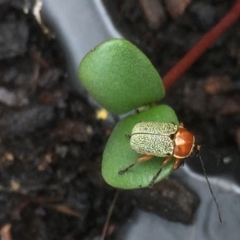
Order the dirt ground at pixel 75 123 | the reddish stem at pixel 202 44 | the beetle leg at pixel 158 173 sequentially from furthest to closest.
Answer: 1. the dirt ground at pixel 75 123
2. the reddish stem at pixel 202 44
3. the beetle leg at pixel 158 173

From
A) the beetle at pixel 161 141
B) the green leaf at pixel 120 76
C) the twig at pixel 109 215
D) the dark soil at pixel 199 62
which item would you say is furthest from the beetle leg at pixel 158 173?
the twig at pixel 109 215

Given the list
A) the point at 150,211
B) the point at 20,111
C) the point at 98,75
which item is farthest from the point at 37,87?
the point at 150,211

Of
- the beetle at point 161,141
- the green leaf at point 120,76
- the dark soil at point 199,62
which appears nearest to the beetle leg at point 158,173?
the beetle at point 161,141

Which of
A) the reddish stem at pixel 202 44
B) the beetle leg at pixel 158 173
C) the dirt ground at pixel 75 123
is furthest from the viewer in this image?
the dirt ground at pixel 75 123

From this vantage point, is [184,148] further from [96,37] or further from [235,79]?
[96,37]

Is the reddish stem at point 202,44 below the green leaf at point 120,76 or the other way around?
below

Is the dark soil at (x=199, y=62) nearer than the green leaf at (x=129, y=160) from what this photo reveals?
No

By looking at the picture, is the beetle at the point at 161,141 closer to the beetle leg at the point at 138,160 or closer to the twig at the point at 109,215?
the beetle leg at the point at 138,160

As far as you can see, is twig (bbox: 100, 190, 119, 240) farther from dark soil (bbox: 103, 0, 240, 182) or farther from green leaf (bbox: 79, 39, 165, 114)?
green leaf (bbox: 79, 39, 165, 114)

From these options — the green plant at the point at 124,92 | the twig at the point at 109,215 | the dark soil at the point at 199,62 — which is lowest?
the twig at the point at 109,215

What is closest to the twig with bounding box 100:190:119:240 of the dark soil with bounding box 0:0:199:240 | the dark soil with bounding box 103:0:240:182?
the dark soil with bounding box 0:0:199:240
